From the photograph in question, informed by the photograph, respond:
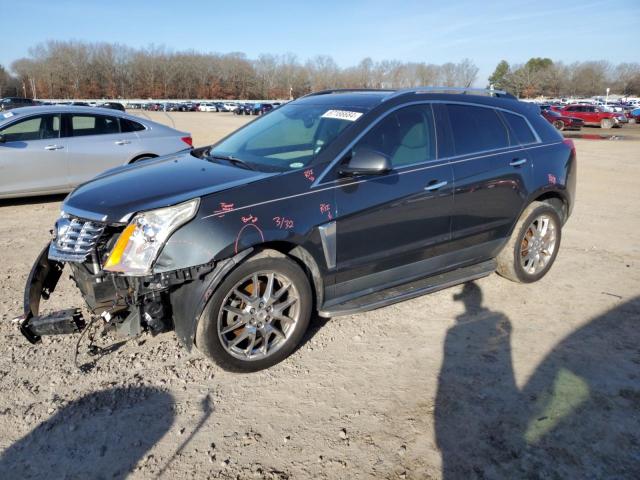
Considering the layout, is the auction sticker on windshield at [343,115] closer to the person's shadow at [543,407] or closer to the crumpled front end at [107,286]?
the crumpled front end at [107,286]

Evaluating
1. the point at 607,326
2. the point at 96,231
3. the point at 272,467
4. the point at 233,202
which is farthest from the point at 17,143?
the point at 607,326

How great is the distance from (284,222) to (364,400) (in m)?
1.25

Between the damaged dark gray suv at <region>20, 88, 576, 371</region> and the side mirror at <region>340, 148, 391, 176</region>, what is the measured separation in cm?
1

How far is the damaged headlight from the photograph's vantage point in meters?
3.01

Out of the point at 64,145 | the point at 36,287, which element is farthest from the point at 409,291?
the point at 64,145

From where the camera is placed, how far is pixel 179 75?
123 metres

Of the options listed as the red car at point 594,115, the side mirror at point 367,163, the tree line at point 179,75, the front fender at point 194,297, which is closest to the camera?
the front fender at point 194,297

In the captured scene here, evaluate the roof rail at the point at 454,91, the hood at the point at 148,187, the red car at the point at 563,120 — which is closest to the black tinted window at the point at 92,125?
the hood at the point at 148,187

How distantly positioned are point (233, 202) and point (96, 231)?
884 mm

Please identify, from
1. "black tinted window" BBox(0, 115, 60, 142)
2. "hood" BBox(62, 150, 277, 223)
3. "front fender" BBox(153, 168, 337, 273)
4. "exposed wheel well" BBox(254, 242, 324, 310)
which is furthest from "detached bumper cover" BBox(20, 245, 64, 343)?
"black tinted window" BBox(0, 115, 60, 142)

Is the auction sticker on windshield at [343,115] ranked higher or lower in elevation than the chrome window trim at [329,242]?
higher

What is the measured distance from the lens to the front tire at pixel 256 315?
320 cm

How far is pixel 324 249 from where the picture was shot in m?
3.53

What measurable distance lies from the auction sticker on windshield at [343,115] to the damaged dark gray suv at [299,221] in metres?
0.02
